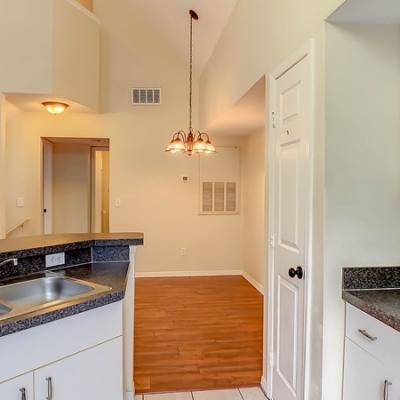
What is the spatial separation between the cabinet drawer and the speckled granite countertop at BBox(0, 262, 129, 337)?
1.04 m

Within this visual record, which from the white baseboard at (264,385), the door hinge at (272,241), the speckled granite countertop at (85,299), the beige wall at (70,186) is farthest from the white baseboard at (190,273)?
the speckled granite countertop at (85,299)

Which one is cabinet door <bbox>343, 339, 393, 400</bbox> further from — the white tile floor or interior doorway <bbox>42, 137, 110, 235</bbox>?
interior doorway <bbox>42, 137, 110, 235</bbox>

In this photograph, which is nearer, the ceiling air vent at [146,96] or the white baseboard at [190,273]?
the ceiling air vent at [146,96]

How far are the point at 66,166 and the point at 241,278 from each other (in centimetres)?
374

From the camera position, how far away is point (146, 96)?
560cm

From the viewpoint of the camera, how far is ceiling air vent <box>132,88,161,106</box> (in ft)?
18.3

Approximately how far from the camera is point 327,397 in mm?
1685

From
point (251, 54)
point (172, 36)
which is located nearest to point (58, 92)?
point (172, 36)

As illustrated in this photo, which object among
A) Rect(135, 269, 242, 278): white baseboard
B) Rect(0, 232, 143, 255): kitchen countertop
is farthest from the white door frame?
Rect(135, 269, 242, 278): white baseboard

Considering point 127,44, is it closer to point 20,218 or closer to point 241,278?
point 20,218

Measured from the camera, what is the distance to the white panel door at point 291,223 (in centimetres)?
186

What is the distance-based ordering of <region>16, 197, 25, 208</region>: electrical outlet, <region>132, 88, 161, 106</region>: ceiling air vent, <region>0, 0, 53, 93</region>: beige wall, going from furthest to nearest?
<region>132, 88, 161, 106</region>: ceiling air vent
<region>16, 197, 25, 208</region>: electrical outlet
<region>0, 0, 53, 93</region>: beige wall

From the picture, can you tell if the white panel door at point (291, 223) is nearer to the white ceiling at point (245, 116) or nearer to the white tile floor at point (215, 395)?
the white tile floor at point (215, 395)

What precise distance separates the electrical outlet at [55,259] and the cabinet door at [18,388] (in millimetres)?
822
